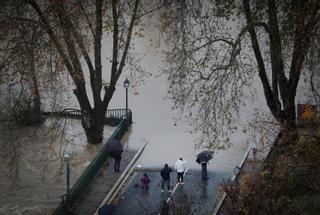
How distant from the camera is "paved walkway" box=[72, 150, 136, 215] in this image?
18156 mm

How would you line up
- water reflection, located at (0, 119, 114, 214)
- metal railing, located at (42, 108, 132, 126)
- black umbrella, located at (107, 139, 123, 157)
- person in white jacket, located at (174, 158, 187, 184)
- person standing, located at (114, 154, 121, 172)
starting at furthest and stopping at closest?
1. metal railing, located at (42, 108, 132, 126)
2. person standing, located at (114, 154, 121, 172)
3. black umbrella, located at (107, 139, 123, 157)
4. person in white jacket, located at (174, 158, 187, 184)
5. water reflection, located at (0, 119, 114, 214)

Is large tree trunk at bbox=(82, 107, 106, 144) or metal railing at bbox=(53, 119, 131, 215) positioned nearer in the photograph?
metal railing at bbox=(53, 119, 131, 215)

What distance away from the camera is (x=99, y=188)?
19.5 m

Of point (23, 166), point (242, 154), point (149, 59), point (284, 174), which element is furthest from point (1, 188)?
point (149, 59)

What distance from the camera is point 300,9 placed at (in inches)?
623

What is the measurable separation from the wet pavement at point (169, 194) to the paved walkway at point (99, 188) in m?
0.57

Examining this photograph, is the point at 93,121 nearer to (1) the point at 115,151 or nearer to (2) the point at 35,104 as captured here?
(2) the point at 35,104

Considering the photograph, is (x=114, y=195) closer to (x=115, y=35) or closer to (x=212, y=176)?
(x=212, y=176)

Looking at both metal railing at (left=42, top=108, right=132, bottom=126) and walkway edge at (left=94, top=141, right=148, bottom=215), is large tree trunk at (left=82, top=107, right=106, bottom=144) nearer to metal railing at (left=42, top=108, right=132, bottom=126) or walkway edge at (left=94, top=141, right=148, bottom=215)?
metal railing at (left=42, top=108, right=132, bottom=126)

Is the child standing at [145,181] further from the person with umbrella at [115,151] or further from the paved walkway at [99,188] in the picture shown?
the person with umbrella at [115,151]

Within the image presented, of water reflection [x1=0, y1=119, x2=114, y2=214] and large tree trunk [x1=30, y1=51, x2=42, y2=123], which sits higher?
large tree trunk [x1=30, y1=51, x2=42, y2=123]

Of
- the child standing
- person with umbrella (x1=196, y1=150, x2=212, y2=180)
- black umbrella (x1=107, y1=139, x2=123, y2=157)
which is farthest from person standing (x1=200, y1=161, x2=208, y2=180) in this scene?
black umbrella (x1=107, y1=139, x2=123, y2=157)

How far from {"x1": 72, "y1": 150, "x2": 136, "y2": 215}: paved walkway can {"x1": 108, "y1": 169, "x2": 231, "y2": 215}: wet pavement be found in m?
0.57

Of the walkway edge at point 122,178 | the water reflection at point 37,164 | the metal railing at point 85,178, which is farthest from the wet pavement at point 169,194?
the water reflection at point 37,164
